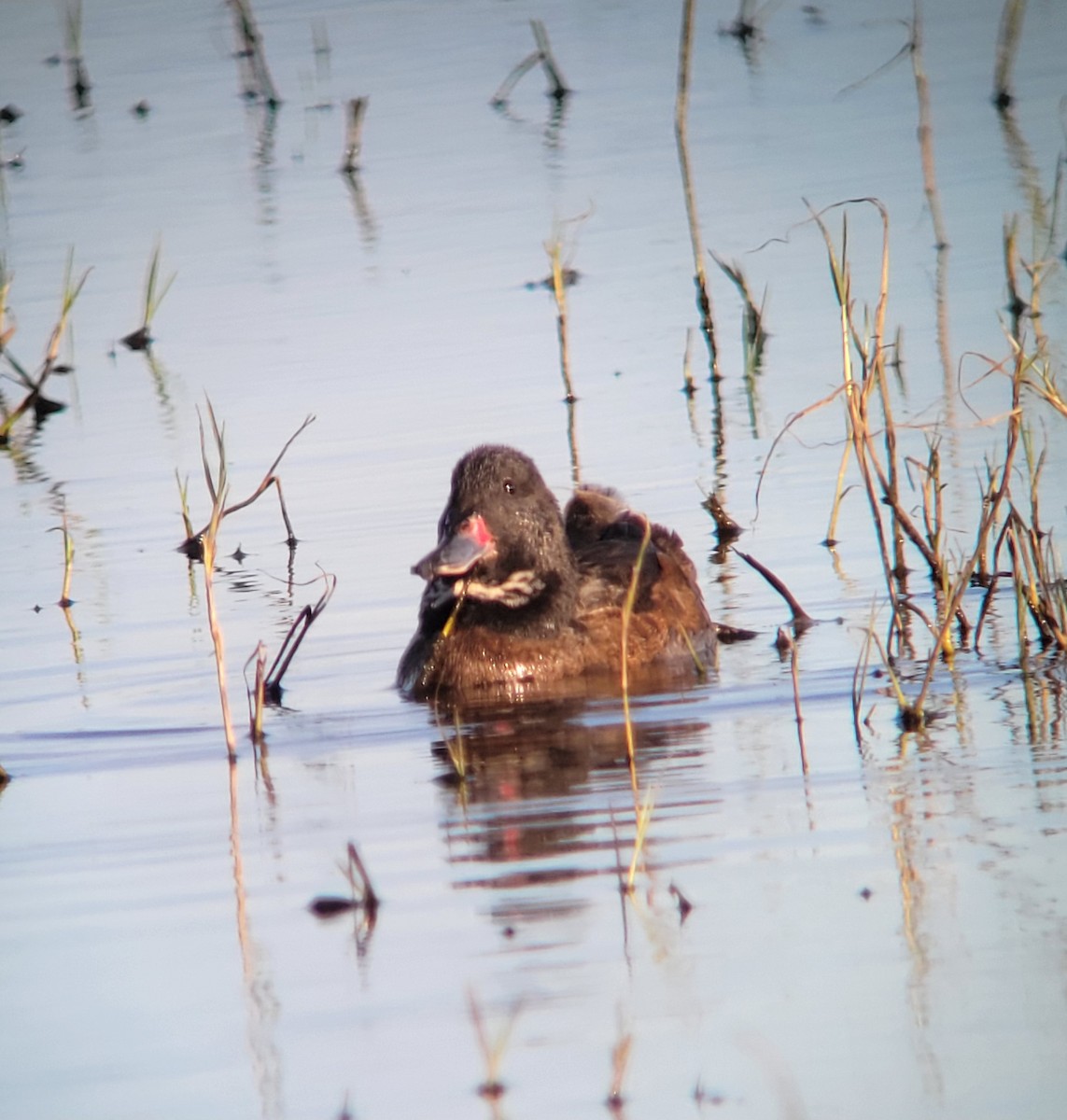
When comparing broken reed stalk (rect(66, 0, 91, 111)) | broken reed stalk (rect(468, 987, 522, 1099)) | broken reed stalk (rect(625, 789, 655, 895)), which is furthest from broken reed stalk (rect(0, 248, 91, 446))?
broken reed stalk (rect(66, 0, 91, 111))

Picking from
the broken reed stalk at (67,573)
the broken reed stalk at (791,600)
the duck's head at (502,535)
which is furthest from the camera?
the broken reed stalk at (67,573)

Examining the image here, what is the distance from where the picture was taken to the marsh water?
4535 millimetres

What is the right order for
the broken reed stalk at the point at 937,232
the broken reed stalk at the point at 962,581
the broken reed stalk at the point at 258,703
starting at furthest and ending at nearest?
the broken reed stalk at the point at 937,232
the broken reed stalk at the point at 258,703
the broken reed stalk at the point at 962,581

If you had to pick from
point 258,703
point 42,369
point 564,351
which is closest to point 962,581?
point 258,703

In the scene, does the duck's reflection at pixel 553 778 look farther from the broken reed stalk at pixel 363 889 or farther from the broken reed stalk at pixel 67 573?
the broken reed stalk at pixel 67 573

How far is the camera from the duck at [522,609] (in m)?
8.02

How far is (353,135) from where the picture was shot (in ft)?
Answer: 62.3

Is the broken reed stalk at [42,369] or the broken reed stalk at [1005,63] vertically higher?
the broken reed stalk at [1005,63]

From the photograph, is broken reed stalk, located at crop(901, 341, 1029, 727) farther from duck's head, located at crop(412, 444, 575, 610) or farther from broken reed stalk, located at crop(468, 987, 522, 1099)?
broken reed stalk, located at crop(468, 987, 522, 1099)

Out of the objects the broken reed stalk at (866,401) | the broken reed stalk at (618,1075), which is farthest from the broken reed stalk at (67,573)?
the broken reed stalk at (618,1075)

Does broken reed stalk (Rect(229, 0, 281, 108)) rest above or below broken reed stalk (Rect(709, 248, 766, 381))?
above

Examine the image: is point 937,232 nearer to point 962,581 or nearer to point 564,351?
point 564,351

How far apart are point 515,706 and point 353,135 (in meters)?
11.9

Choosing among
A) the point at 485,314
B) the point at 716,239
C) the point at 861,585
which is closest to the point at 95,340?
the point at 485,314
